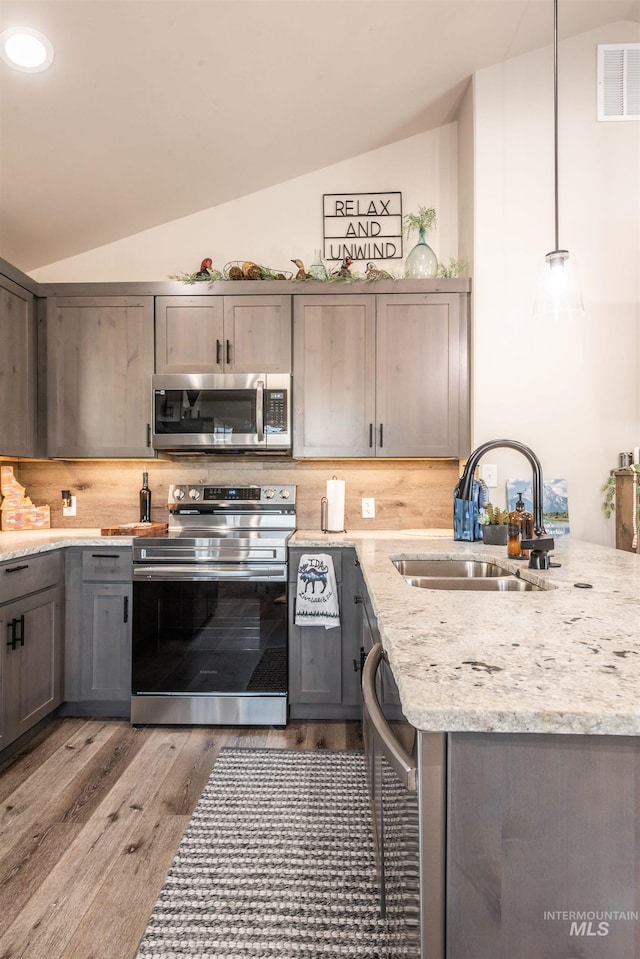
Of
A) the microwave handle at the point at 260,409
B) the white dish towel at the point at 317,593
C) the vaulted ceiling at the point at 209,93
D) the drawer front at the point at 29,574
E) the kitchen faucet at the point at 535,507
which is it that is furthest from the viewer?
the microwave handle at the point at 260,409

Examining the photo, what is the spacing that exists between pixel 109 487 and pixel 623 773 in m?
3.09

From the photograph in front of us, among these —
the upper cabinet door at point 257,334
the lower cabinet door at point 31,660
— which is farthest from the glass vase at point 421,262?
the lower cabinet door at point 31,660

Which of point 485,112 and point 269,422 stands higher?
point 485,112

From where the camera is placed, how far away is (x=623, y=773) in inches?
23.8

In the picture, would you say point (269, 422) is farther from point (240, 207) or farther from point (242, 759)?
point (242, 759)

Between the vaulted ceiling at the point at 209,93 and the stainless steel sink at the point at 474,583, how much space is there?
7.23 feet

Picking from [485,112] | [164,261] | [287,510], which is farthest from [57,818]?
[485,112]

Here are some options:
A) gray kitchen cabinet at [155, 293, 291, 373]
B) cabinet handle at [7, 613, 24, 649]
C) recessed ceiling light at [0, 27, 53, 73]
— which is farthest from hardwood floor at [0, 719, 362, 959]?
recessed ceiling light at [0, 27, 53, 73]

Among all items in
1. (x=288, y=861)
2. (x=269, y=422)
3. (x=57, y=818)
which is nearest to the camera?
(x=288, y=861)

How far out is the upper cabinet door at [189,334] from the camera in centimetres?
286

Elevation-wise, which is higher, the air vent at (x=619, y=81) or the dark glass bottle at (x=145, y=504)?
the air vent at (x=619, y=81)

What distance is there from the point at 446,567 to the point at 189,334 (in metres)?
1.87

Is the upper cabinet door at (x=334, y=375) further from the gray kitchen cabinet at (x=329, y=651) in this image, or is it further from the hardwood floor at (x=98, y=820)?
the hardwood floor at (x=98, y=820)

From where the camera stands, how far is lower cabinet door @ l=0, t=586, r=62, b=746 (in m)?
2.21
